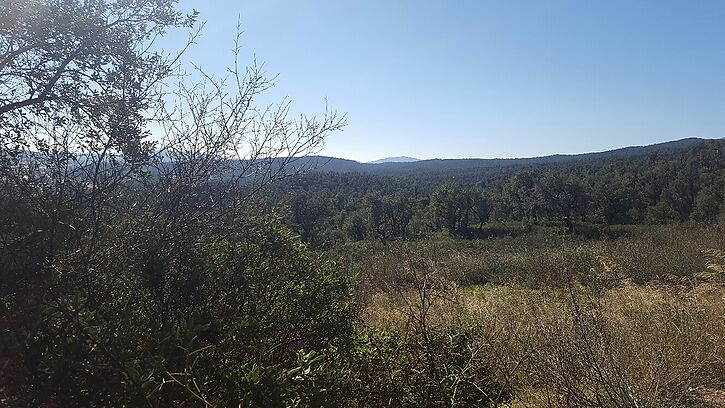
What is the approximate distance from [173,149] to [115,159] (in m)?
0.42

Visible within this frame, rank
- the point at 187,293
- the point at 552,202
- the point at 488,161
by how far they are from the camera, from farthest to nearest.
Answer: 1. the point at 488,161
2. the point at 552,202
3. the point at 187,293

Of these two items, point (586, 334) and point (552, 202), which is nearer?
point (586, 334)

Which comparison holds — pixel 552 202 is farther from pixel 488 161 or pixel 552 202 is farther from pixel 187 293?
pixel 488 161

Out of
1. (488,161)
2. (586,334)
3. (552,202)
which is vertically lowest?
(552,202)

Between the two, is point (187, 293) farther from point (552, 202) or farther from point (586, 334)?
point (552, 202)

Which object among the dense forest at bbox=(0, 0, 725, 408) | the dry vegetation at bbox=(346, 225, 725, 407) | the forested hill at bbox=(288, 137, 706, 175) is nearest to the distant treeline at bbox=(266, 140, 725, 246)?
the forested hill at bbox=(288, 137, 706, 175)

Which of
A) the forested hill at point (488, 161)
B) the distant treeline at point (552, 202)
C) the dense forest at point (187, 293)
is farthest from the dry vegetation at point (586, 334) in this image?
the distant treeline at point (552, 202)

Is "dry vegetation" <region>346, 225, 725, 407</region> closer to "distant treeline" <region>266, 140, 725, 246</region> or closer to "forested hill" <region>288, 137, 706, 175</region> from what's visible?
"forested hill" <region>288, 137, 706, 175</region>

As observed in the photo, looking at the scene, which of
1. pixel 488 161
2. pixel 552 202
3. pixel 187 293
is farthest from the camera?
pixel 488 161

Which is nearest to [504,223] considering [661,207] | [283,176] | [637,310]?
[661,207]

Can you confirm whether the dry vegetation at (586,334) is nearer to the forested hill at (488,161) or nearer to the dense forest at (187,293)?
the dense forest at (187,293)

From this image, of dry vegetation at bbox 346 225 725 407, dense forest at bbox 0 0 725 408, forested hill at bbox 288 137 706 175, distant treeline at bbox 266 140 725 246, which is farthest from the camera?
distant treeline at bbox 266 140 725 246

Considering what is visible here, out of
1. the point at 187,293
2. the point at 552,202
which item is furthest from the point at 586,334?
the point at 552,202

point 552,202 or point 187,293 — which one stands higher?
point 187,293
